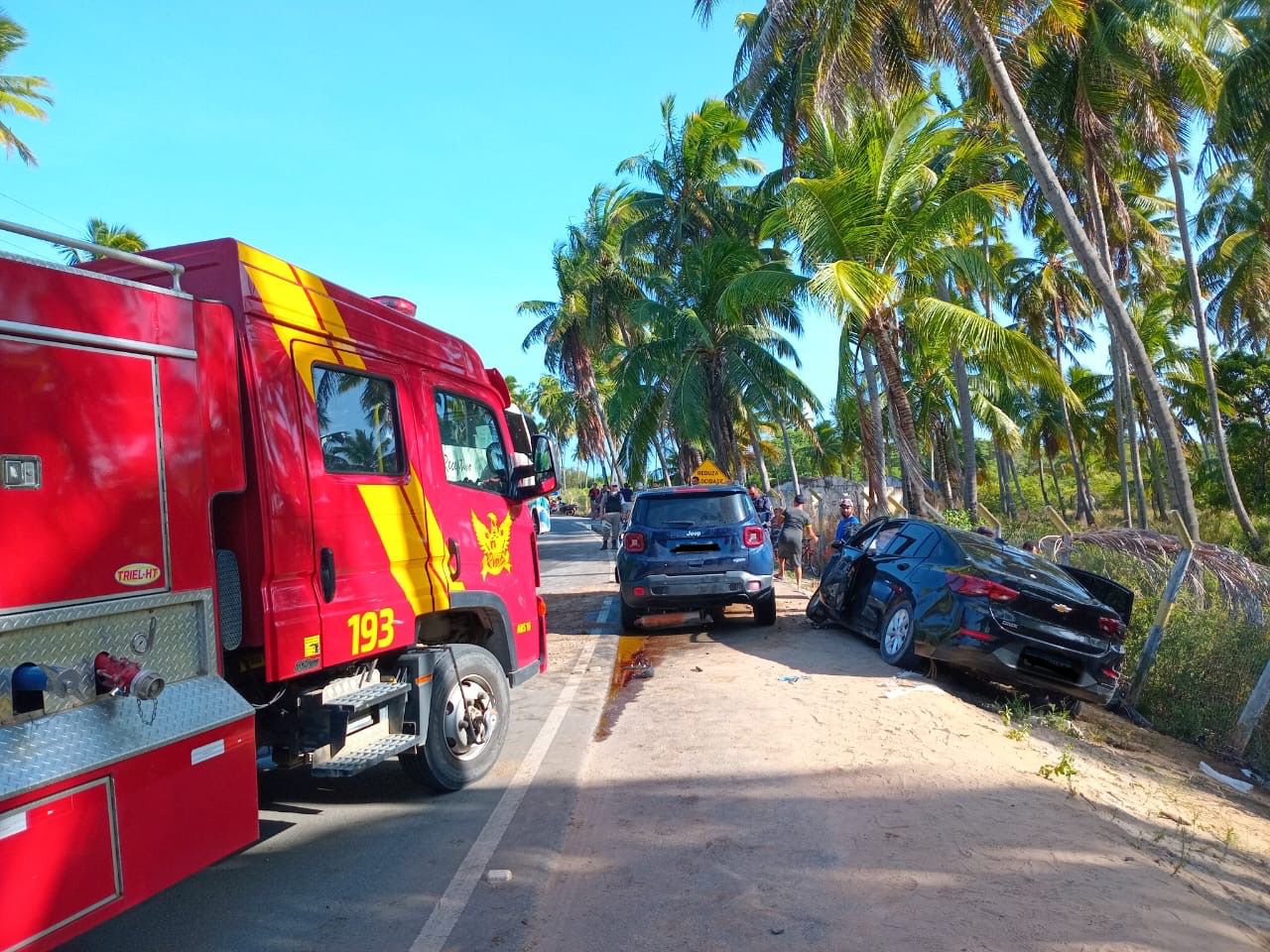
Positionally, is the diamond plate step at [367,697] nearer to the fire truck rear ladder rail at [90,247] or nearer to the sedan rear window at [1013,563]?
the fire truck rear ladder rail at [90,247]

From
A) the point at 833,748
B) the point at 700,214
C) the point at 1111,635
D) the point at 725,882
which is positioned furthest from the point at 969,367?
the point at 725,882

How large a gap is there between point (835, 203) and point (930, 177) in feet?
7.22

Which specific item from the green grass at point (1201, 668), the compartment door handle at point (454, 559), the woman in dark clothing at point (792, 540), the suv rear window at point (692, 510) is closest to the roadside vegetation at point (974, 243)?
the green grass at point (1201, 668)

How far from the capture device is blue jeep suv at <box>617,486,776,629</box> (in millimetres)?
10602

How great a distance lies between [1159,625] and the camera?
28.1 ft

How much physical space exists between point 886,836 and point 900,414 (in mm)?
12966

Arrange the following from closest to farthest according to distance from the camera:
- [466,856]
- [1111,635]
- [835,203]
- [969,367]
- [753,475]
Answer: [466,856] → [1111,635] → [835,203] → [969,367] → [753,475]

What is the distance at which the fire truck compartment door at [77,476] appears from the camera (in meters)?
3.02

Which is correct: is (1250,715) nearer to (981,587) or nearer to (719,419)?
(981,587)

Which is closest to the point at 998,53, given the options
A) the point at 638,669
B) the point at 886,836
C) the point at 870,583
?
the point at 870,583

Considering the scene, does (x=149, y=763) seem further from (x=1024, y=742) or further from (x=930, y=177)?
(x=930, y=177)

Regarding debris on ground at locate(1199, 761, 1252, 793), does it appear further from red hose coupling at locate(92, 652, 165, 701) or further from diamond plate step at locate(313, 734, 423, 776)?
red hose coupling at locate(92, 652, 165, 701)

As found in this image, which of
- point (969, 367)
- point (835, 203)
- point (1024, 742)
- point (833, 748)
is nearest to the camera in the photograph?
point (833, 748)

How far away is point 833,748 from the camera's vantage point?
6.27 metres
